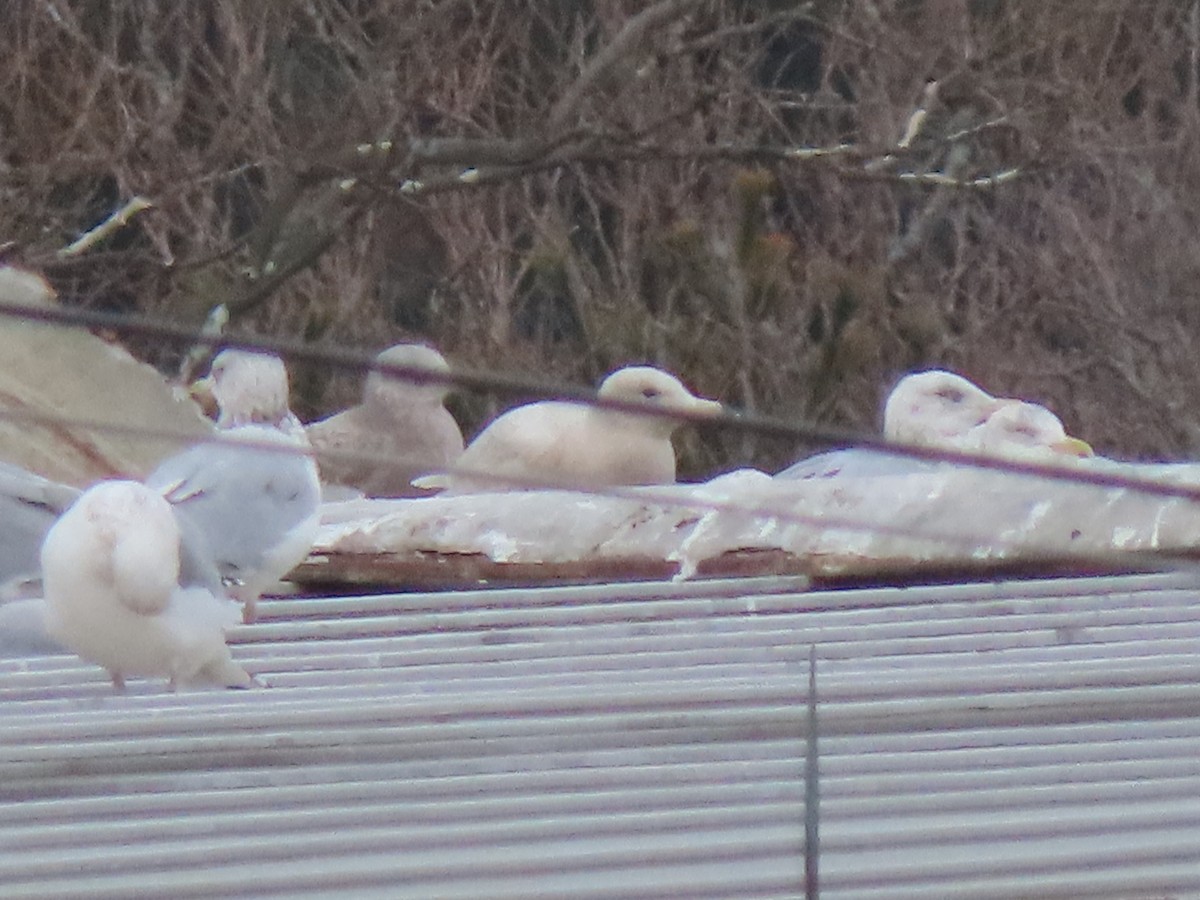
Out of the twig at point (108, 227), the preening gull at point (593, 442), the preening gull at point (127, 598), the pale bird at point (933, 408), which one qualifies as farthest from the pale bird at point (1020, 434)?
the twig at point (108, 227)

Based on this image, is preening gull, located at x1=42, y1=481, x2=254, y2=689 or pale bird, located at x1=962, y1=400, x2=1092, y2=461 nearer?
preening gull, located at x1=42, y1=481, x2=254, y2=689

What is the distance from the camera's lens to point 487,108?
39.0 feet

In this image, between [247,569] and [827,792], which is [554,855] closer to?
[827,792]

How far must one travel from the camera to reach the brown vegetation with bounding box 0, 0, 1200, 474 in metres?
9.77

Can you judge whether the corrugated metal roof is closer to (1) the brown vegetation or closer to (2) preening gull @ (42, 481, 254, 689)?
(2) preening gull @ (42, 481, 254, 689)

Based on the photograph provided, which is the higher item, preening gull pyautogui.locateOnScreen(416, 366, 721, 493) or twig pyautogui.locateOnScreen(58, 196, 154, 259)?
twig pyautogui.locateOnScreen(58, 196, 154, 259)

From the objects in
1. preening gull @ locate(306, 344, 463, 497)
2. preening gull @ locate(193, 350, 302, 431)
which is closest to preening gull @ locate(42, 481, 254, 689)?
preening gull @ locate(193, 350, 302, 431)

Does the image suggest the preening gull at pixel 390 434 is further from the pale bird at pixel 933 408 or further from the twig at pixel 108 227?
the pale bird at pixel 933 408

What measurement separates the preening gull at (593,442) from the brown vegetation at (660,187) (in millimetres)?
2320

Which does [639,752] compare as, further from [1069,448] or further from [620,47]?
[620,47]

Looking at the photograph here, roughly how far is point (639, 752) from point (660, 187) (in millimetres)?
8925

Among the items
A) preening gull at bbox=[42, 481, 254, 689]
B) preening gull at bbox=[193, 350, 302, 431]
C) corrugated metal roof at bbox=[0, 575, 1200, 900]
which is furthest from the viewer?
preening gull at bbox=[193, 350, 302, 431]

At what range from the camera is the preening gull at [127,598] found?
3473 millimetres

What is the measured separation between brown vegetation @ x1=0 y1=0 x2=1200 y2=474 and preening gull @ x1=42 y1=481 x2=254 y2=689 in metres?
5.60
